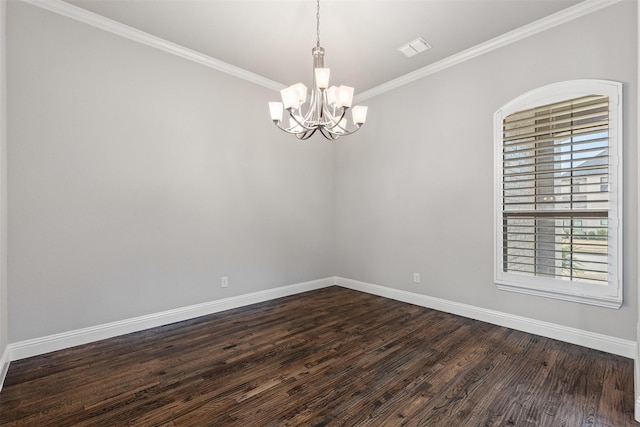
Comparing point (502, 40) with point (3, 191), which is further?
point (502, 40)

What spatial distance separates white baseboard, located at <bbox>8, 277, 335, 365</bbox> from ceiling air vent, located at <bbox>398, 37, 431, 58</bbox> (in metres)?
3.36

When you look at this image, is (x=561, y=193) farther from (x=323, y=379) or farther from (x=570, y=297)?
(x=323, y=379)

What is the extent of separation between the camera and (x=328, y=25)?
9.62 feet

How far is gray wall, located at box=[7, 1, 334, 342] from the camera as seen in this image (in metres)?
2.54

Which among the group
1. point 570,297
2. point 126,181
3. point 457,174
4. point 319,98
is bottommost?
point 570,297

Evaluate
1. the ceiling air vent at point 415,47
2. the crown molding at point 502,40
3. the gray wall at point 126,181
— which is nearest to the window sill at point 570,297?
the crown molding at point 502,40

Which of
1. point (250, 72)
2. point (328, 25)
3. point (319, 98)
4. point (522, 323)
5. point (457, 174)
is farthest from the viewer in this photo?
point (250, 72)

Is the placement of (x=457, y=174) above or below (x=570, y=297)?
above

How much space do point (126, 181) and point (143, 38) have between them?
58.6 inches

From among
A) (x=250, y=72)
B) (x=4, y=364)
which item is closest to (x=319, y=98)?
(x=250, y=72)

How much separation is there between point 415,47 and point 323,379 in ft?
11.0

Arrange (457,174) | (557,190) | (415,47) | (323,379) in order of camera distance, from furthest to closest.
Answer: (457,174), (415,47), (557,190), (323,379)

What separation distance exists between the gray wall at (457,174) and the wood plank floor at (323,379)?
53 cm

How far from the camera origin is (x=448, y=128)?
11.8ft
